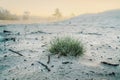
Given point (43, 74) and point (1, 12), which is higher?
point (1, 12)

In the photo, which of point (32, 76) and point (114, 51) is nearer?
point (32, 76)

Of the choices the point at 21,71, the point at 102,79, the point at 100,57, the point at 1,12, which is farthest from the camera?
the point at 1,12

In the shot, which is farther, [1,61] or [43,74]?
[1,61]

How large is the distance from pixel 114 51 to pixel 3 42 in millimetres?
3652

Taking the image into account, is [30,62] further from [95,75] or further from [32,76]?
[95,75]

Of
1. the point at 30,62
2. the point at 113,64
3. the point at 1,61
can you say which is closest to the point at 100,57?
the point at 113,64

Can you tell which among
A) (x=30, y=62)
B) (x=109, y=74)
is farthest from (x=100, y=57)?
(x=30, y=62)

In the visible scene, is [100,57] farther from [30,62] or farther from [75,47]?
[30,62]

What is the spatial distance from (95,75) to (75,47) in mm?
1299

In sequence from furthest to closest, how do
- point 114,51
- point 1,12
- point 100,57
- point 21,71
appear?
point 1,12 → point 114,51 → point 100,57 → point 21,71

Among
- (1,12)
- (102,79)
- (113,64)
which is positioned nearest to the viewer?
(102,79)

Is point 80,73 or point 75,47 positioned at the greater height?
point 75,47

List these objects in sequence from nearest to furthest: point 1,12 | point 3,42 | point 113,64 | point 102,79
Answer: point 102,79 < point 113,64 < point 3,42 < point 1,12

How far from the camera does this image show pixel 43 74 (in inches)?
221
